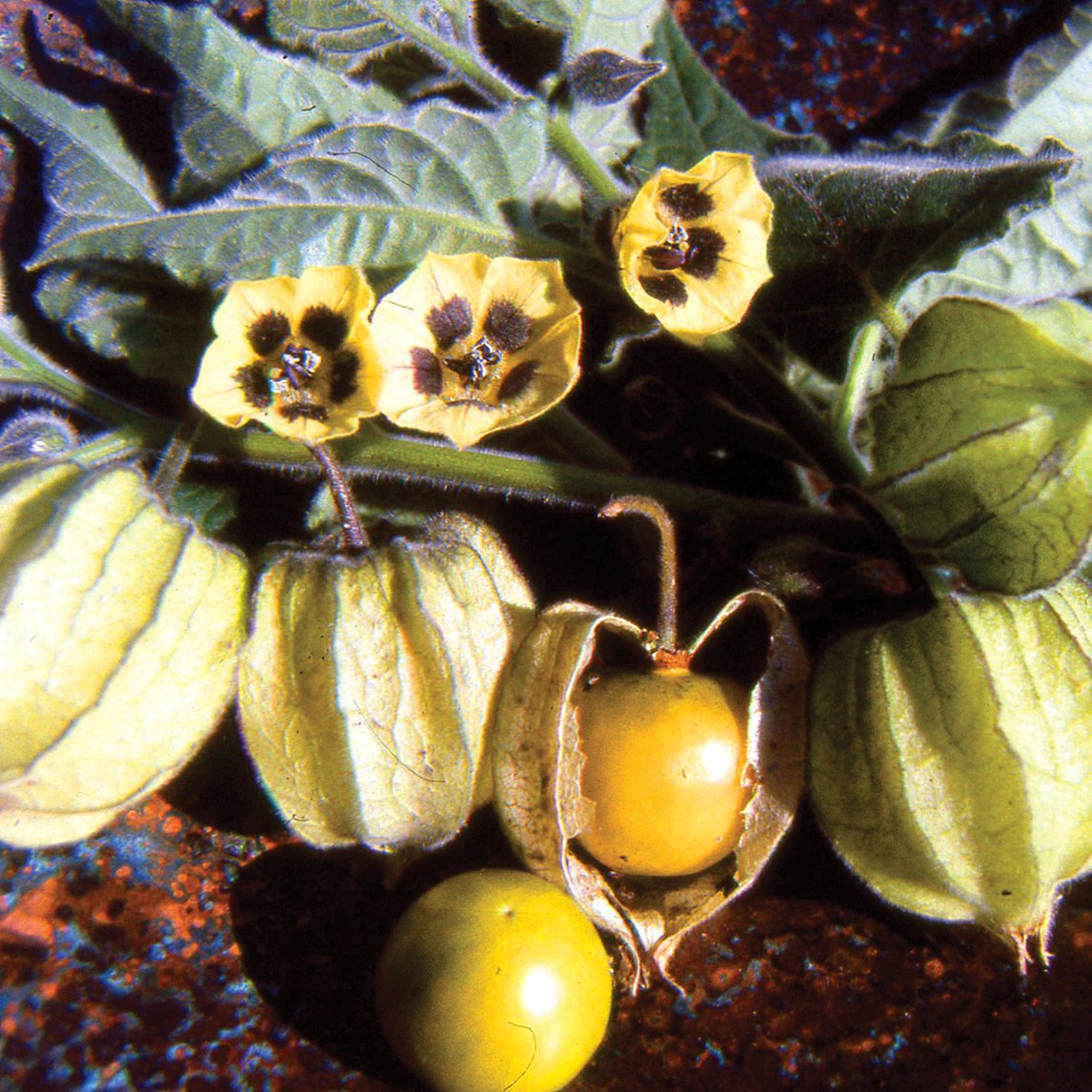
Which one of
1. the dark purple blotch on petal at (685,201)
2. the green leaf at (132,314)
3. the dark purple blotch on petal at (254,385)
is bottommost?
the green leaf at (132,314)

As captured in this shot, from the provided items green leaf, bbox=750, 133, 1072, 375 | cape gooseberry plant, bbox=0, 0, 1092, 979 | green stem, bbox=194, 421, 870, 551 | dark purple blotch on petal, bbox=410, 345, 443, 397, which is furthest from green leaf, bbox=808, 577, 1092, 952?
dark purple blotch on petal, bbox=410, 345, 443, 397

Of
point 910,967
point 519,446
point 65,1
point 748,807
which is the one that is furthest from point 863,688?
point 65,1

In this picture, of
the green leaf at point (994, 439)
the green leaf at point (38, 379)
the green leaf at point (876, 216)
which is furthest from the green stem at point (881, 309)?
the green leaf at point (38, 379)

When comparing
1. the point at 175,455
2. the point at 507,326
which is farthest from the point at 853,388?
the point at 175,455

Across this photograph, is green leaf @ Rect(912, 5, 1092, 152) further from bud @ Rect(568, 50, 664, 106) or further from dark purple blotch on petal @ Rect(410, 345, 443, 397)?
dark purple blotch on petal @ Rect(410, 345, 443, 397)

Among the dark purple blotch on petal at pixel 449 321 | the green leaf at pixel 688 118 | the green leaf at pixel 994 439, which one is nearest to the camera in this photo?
the green leaf at pixel 994 439

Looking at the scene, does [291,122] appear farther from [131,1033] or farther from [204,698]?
[131,1033]

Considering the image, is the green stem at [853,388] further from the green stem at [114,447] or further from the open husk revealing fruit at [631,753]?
the green stem at [114,447]
